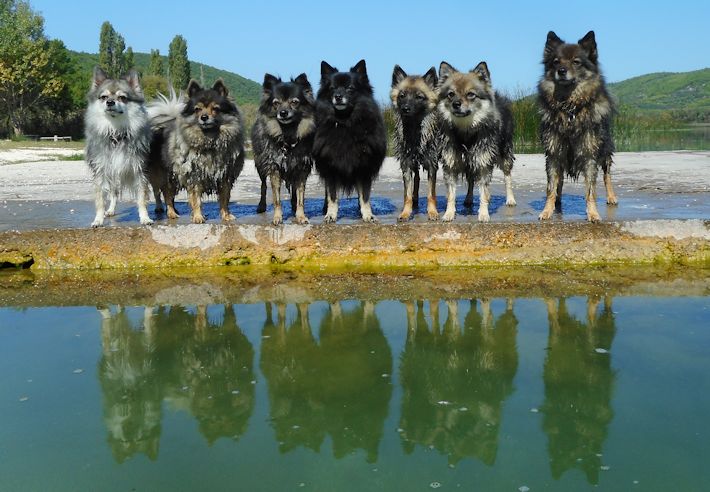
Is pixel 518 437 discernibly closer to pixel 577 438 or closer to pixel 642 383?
pixel 577 438

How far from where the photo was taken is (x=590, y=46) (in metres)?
6.63

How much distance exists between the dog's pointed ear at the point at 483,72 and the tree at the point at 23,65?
161 ft

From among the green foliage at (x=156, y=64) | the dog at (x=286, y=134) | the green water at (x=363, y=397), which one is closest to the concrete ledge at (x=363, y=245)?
the dog at (x=286, y=134)

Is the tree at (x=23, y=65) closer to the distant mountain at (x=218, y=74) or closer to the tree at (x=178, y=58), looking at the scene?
the tree at (x=178, y=58)

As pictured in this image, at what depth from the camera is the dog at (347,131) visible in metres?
6.90

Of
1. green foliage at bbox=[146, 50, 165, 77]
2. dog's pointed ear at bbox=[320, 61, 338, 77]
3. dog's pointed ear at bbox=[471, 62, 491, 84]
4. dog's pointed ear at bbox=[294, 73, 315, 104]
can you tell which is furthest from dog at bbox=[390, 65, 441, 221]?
green foliage at bbox=[146, 50, 165, 77]

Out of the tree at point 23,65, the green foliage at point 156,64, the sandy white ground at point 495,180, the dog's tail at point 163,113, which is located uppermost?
the green foliage at point 156,64

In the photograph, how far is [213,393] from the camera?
12.1 feet

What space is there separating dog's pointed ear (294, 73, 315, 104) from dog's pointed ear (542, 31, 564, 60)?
97.5 inches

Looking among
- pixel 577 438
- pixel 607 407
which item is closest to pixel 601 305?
pixel 607 407

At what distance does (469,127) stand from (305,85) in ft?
5.91

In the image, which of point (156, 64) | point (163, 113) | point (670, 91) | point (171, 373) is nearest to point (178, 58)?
point (156, 64)

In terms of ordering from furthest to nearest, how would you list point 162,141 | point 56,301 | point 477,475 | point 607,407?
1. point 162,141
2. point 56,301
3. point 607,407
4. point 477,475

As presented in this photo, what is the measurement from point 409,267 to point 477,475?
4001 mm
